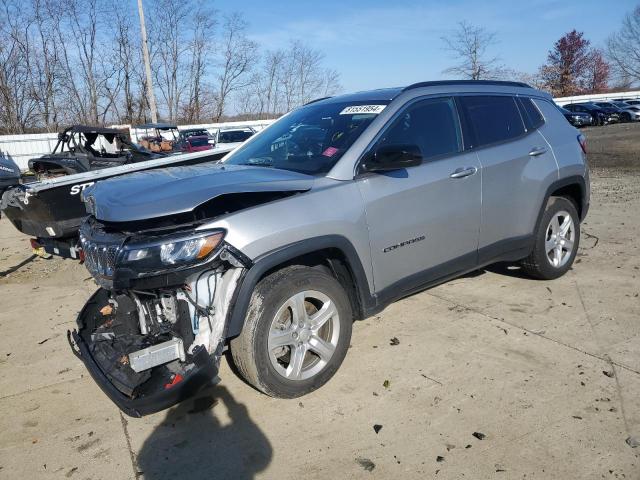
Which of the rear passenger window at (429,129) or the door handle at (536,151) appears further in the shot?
the door handle at (536,151)

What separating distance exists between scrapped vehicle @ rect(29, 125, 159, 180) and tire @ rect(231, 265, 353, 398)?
607cm

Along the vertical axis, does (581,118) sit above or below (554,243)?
above

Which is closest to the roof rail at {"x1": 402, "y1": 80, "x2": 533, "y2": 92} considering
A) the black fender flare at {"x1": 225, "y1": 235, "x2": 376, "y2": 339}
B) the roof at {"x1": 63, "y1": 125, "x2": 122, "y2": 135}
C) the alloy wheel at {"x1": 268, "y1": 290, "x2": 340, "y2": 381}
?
the black fender flare at {"x1": 225, "y1": 235, "x2": 376, "y2": 339}

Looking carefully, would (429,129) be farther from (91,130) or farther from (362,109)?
(91,130)

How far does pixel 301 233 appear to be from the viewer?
3.01 metres

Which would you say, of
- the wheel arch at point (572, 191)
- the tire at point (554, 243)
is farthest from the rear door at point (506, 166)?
the tire at point (554, 243)

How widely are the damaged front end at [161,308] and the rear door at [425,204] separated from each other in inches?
42.8

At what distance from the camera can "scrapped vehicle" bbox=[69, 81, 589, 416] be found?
2748 mm

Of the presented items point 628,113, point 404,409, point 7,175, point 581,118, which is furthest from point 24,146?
point 628,113

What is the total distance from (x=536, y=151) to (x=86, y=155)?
8464mm

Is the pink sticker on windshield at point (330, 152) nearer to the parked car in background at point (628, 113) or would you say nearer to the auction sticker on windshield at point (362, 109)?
the auction sticker on windshield at point (362, 109)

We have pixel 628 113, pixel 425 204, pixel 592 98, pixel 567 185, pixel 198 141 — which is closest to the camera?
pixel 425 204

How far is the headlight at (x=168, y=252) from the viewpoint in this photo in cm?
262

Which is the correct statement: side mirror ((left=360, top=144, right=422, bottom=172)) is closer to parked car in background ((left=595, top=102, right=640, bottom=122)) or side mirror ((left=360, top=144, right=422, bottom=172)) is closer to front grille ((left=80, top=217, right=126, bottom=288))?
front grille ((left=80, top=217, right=126, bottom=288))
